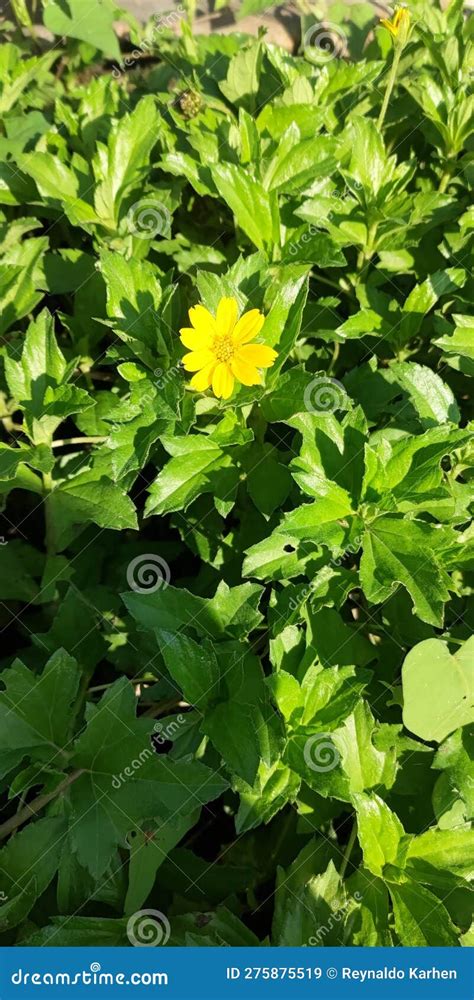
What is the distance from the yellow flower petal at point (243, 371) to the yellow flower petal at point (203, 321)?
10 centimetres

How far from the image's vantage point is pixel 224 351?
182 cm

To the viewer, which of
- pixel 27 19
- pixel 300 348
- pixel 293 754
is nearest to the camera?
pixel 293 754

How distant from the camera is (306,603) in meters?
1.84

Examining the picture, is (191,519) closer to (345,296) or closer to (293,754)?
(293,754)

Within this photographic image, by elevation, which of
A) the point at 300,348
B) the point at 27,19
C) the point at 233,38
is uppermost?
the point at 27,19

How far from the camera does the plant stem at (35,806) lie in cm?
176

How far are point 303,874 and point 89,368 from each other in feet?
5.10

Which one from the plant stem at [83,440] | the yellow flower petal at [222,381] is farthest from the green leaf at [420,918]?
the plant stem at [83,440]

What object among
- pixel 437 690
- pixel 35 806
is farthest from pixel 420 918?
pixel 35 806

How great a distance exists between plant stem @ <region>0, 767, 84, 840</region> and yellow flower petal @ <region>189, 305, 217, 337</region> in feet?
3.41

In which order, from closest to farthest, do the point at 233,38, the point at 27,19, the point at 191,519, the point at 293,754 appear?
the point at 293,754
the point at 191,519
the point at 233,38
the point at 27,19

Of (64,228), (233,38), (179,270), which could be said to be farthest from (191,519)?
(233,38)

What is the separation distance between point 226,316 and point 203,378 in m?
0.16

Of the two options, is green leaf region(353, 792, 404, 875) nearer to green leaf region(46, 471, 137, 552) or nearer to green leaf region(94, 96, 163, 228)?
green leaf region(46, 471, 137, 552)
